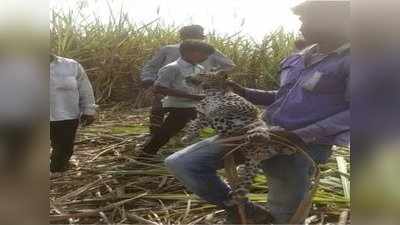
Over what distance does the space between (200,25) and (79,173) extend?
3.46ft

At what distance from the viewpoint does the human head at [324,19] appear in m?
3.40

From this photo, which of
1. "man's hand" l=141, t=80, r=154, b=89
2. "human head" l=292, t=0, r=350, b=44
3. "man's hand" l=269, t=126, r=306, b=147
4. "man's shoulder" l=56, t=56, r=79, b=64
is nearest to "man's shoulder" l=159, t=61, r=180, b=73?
"man's hand" l=141, t=80, r=154, b=89

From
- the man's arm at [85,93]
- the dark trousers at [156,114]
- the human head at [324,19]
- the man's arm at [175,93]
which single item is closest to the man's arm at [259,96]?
the man's arm at [175,93]

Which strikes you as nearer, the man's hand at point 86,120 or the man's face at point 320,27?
the man's face at point 320,27

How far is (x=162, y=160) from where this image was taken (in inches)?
137

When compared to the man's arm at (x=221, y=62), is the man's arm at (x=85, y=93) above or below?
below

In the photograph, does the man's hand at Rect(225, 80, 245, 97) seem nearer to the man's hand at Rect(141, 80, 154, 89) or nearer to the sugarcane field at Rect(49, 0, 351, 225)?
the sugarcane field at Rect(49, 0, 351, 225)

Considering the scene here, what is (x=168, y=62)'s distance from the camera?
3477 mm

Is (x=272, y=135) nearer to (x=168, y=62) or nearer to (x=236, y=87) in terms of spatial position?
(x=236, y=87)

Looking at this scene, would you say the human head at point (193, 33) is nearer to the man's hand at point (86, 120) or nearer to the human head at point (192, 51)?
the human head at point (192, 51)

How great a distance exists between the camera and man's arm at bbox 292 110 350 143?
3.42m

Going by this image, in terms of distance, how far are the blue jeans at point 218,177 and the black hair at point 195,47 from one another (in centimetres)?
48
